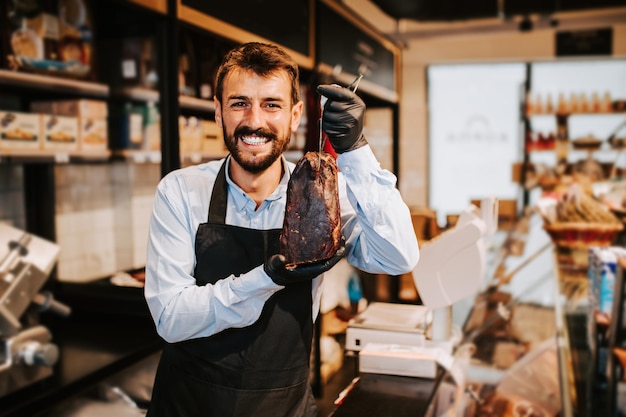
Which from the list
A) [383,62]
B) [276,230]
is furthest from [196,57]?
[383,62]

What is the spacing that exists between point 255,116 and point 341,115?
0.86 ft

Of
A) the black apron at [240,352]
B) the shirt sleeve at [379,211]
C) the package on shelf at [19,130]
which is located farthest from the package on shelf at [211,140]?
the shirt sleeve at [379,211]

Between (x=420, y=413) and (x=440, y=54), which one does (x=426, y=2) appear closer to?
(x=440, y=54)

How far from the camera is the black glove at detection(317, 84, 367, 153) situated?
1.20 meters

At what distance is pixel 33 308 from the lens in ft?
8.64

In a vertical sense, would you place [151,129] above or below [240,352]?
above

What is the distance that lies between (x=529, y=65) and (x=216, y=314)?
24.6 ft

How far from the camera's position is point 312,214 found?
129 centimetres

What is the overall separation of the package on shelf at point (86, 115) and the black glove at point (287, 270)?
188 cm

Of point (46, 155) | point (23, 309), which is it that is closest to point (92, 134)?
point (46, 155)

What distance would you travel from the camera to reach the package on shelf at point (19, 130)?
2406 mm

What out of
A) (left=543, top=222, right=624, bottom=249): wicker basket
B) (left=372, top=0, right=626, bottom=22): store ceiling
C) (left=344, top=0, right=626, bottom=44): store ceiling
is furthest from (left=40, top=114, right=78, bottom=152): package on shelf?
(left=372, top=0, right=626, bottom=22): store ceiling

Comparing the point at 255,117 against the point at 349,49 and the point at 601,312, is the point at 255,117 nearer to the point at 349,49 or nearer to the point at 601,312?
the point at 601,312

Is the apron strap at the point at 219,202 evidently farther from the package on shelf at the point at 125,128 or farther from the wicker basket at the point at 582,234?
the wicker basket at the point at 582,234
